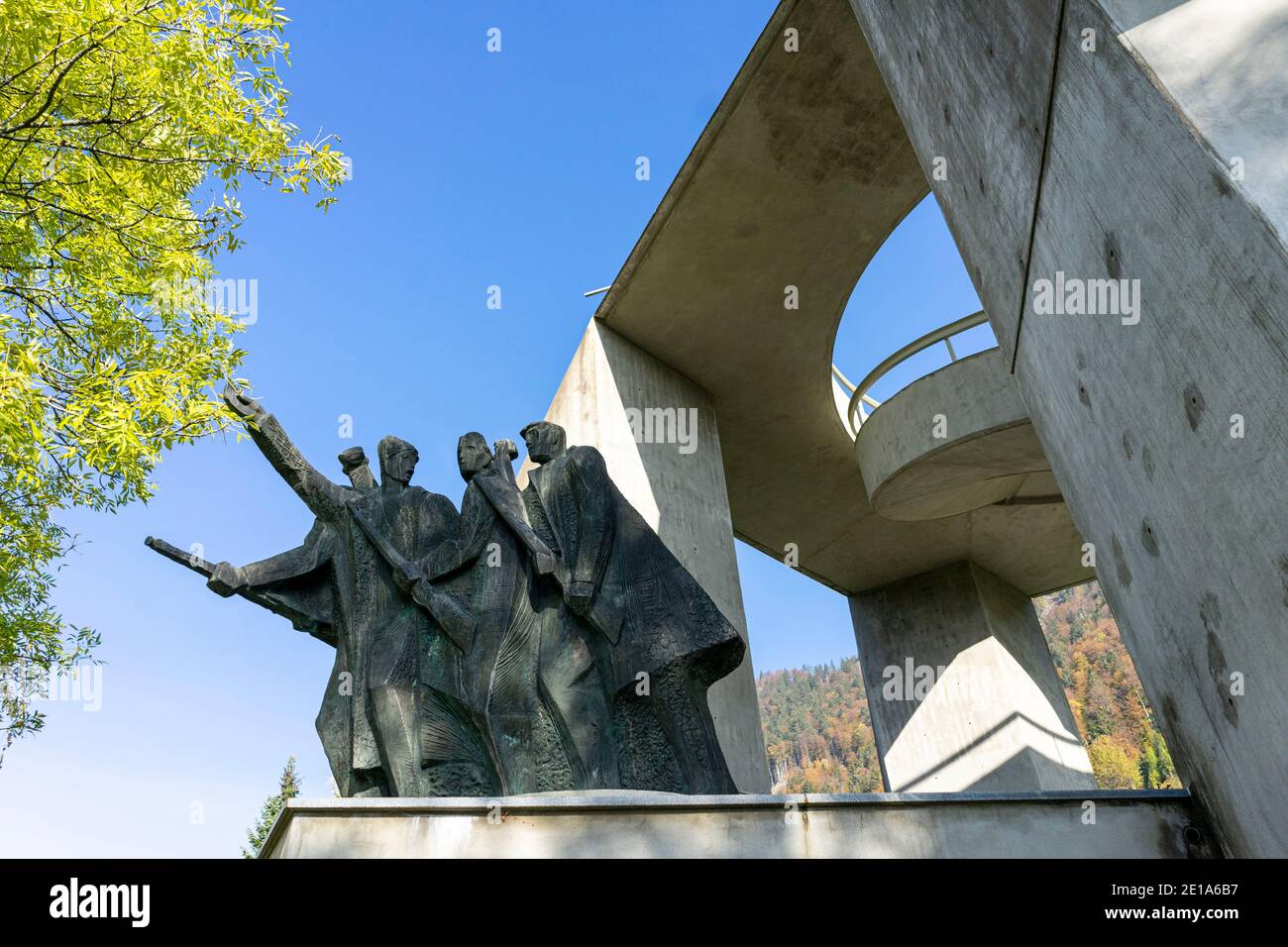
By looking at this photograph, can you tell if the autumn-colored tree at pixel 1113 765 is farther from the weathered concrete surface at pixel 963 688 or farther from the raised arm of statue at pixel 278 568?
the raised arm of statue at pixel 278 568

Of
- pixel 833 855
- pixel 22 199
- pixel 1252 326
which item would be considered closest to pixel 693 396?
pixel 22 199

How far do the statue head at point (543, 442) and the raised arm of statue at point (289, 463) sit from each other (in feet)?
4.26

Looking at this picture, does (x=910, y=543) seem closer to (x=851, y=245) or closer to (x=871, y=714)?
(x=871, y=714)

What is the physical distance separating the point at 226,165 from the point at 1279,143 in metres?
6.72

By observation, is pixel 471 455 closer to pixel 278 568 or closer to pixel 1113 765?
pixel 278 568

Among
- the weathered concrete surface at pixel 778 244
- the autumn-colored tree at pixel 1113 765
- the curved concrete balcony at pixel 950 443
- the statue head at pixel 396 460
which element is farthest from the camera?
the autumn-colored tree at pixel 1113 765

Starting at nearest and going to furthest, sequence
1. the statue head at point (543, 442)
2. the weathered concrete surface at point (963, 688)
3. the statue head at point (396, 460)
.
→ the statue head at point (396, 460)
the statue head at point (543, 442)
the weathered concrete surface at point (963, 688)

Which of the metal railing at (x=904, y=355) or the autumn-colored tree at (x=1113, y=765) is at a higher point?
the metal railing at (x=904, y=355)

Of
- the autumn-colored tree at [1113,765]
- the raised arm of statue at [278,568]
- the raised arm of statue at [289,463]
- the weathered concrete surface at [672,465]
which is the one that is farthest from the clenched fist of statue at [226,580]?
the autumn-colored tree at [1113,765]

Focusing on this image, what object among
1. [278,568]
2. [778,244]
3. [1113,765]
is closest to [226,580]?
[278,568]

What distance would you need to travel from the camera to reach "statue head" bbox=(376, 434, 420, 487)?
20.5 ft

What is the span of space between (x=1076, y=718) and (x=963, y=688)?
81.6 ft

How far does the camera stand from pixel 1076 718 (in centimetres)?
3572

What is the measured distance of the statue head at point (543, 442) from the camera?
654 centimetres
